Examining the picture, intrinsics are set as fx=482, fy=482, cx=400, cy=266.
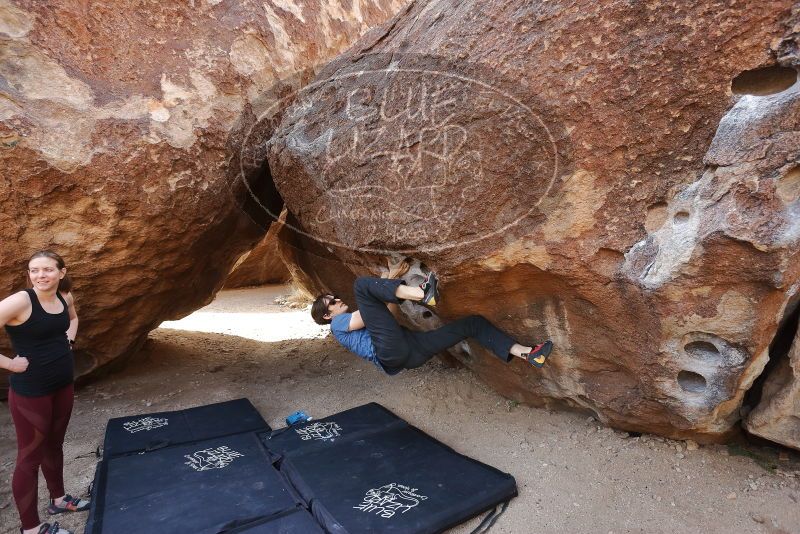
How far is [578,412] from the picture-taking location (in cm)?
281

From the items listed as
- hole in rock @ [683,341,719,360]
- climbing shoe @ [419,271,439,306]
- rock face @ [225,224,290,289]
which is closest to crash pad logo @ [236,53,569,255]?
climbing shoe @ [419,271,439,306]

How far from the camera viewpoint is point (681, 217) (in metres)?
1.92

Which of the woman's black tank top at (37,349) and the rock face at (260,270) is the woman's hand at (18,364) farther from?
the rock face at (260,270)

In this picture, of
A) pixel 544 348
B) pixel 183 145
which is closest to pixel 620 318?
pixel 544 348

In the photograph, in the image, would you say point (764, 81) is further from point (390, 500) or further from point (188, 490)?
point (188, 490)

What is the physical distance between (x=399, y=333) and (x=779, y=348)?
1743 mm

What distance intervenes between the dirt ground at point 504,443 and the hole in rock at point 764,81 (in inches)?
65.6

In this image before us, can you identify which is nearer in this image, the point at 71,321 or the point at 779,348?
the point at 779,348

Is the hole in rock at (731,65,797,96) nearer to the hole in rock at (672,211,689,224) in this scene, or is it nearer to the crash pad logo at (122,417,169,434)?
the hole in rock at (672,211,689,224)

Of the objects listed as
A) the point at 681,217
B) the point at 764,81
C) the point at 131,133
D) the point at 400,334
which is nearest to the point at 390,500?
the point at 400,334

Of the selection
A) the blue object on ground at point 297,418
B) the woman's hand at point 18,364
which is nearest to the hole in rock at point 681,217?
the blue object on ground at point 297,418

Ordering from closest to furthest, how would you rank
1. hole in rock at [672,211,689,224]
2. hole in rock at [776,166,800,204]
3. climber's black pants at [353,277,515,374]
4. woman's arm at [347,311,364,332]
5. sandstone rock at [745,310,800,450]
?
1. hole in rock at [776,166,800,204]
2. hole in rock at [672,211,689,224]
3. sandstone rock at [745,310,800,450]
4. climber's black pants at [353,277,515,374]
5. woman's arm at [347,311,364,332]

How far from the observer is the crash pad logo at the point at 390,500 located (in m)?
2.11

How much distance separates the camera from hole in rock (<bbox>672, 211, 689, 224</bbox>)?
1.90m
